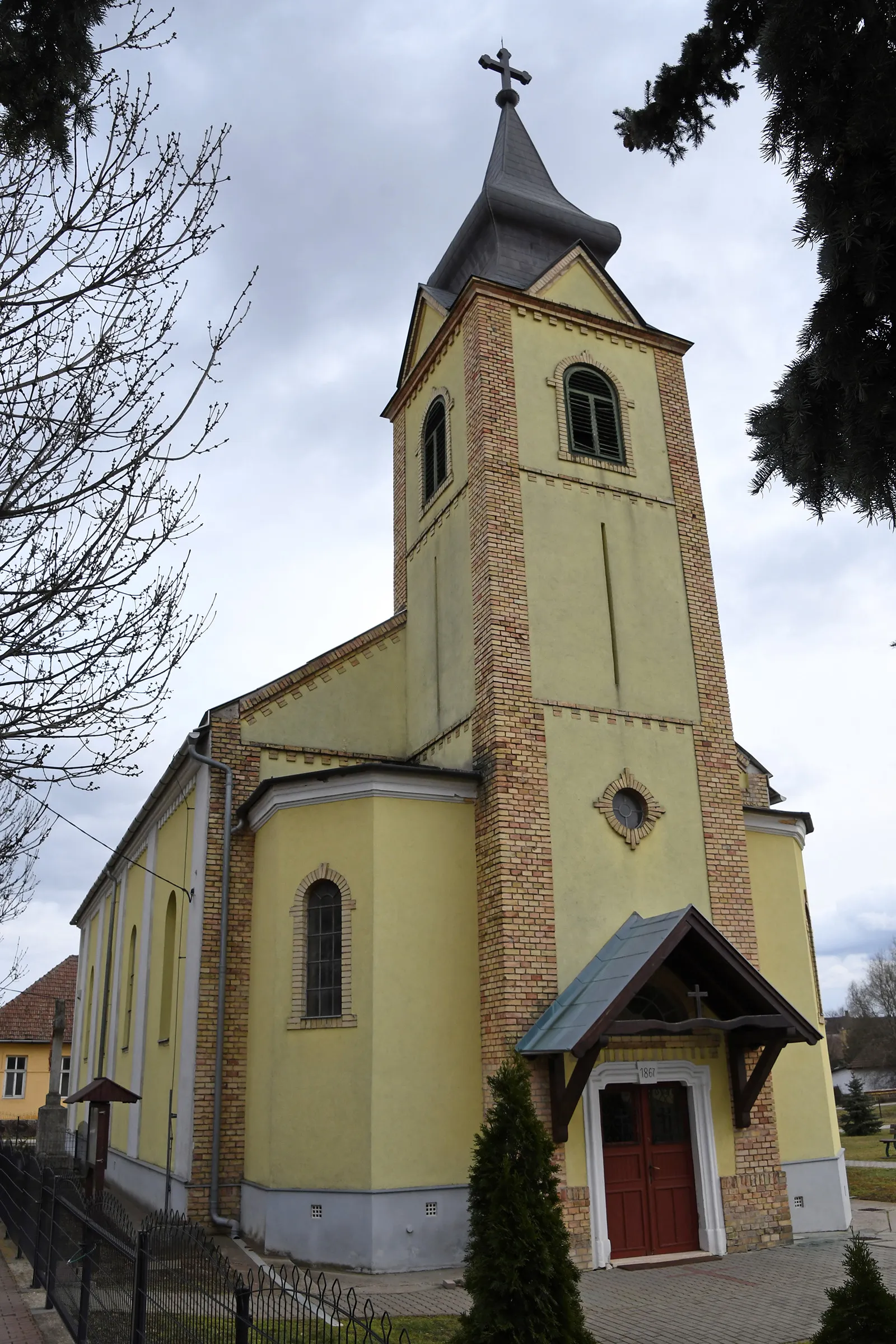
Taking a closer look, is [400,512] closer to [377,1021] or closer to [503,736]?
[503,736]

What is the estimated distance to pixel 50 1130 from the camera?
24859 millimetres

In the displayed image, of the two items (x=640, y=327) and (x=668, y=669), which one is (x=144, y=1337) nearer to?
(x=668, y=669)

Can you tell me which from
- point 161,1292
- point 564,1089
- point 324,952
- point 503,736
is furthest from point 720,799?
point 161,1292

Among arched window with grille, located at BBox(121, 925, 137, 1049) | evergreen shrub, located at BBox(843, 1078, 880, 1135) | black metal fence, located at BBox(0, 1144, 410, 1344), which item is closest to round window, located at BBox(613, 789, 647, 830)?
black metal fence, located at BBox(0, 1144, 410, 1344)

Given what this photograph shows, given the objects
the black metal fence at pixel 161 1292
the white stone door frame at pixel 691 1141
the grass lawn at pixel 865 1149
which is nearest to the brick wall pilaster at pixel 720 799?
the white stone door frame at pixel 691 1141

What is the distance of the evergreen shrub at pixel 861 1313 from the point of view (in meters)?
6.69

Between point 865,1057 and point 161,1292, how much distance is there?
7355 centimetres

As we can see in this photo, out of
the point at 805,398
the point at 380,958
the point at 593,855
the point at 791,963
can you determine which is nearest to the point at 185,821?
the point at 380,958

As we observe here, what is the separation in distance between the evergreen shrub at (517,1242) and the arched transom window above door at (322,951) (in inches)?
220

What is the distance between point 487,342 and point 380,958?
923 centimetres

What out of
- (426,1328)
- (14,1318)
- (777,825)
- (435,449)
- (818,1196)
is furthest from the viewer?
(435,449)

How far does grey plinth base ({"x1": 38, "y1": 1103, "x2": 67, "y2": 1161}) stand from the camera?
80.5 ft

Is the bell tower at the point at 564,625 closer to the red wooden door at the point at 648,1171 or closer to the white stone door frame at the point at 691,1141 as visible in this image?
the white stone door frame at the point at 691,1141

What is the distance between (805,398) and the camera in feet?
23.0
